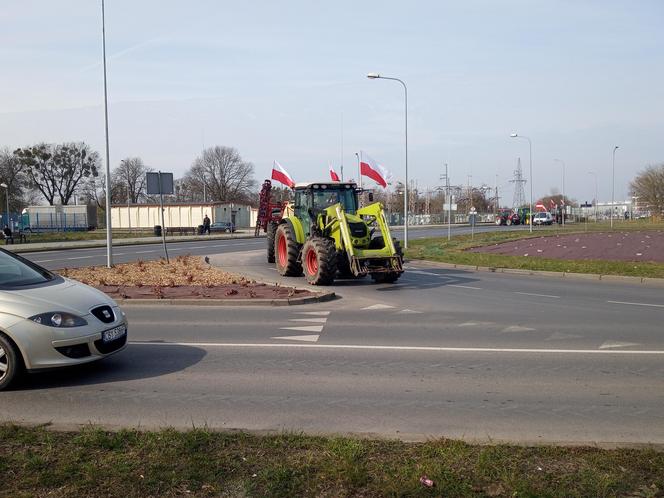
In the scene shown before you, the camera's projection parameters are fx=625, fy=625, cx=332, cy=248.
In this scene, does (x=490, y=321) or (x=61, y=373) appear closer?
(x=61, y=373)

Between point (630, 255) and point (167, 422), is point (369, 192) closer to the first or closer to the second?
point (630, 255)

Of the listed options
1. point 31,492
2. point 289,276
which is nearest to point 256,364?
point 31,492

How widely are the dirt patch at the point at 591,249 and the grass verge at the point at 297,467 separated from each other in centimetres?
2019

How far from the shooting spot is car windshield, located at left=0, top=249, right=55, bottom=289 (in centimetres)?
679

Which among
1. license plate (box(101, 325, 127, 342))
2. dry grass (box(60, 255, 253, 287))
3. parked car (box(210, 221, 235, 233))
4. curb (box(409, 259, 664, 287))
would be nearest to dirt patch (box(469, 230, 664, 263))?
curb (box(409, 259, 664, 287))

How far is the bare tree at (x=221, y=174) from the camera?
311 feet

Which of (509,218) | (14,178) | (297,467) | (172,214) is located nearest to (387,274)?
(297,467)

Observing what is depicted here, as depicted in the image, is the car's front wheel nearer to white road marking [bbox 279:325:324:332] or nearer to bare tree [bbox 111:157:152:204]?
white road marking [bbox 279:325:324:332]

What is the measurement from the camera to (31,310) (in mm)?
6266

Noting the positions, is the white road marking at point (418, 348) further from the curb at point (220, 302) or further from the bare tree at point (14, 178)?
the bare tree at point (14, 178)

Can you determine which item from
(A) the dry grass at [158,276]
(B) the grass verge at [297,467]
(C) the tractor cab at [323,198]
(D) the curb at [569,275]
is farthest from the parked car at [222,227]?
(B) the grass verge at [297,467]

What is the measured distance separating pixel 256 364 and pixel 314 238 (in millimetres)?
9121

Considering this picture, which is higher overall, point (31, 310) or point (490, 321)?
point (31, 310)

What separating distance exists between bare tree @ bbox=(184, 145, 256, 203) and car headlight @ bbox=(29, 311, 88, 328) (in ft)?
292
